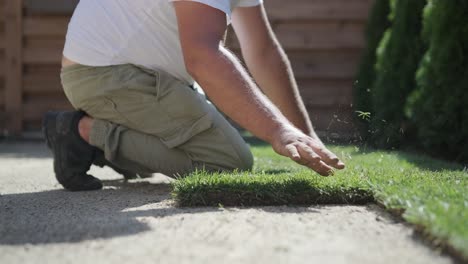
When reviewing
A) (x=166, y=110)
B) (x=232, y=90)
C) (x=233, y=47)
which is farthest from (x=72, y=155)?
(x=233, y=47)

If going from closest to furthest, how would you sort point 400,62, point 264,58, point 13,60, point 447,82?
1. point 264,58
2. point 447,82
3. point 400,62
4. point 13,60

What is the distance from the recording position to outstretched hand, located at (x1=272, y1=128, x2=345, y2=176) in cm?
236

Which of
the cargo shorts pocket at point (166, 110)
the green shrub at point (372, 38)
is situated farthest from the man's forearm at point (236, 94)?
the green shrub at point (372, 38)

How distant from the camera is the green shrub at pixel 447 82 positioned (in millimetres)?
4066

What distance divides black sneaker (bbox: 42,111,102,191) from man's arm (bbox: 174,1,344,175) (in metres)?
0.90

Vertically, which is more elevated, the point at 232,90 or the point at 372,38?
the point at 232,90

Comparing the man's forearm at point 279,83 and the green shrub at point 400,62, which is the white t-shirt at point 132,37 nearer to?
the man's forearm at point 279,83

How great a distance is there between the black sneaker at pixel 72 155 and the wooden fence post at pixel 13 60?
12.5 feet

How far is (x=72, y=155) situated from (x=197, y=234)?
4.84ft

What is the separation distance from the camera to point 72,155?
3.22 metres

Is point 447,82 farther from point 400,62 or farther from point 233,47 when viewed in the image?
point 233,47

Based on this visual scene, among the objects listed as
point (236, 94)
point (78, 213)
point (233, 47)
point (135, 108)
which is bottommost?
point (233, 47)

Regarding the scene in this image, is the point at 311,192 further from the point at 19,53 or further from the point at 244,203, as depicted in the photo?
the point at 19,53

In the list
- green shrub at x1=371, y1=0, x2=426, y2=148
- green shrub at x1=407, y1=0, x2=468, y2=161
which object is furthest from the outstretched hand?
green shrub at x1=371, y1=0, x2=426, y2=148
